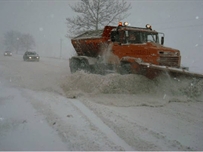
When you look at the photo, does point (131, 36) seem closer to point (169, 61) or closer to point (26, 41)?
point (169, 61)

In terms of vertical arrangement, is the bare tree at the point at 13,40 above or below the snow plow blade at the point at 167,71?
above

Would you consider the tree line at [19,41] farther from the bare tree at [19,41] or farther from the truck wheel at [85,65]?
the truck wheel at [85,65]

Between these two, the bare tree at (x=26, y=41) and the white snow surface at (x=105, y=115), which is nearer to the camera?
the white snow surface at (x=105, y=115)

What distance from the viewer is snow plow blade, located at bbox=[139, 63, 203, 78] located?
5932 mm

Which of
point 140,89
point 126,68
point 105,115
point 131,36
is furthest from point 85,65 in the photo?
point 105,115

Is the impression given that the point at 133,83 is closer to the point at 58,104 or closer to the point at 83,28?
the point at 58,104

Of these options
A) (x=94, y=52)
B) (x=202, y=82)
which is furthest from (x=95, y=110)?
(x=94, y=52)

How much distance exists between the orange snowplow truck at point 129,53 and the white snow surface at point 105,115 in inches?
21.9

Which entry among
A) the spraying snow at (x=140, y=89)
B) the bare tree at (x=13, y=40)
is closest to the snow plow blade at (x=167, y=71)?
the spraying snow at (x=140, y=89)

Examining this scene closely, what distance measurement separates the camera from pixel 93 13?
1745 cm

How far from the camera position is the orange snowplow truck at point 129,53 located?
6770 mm

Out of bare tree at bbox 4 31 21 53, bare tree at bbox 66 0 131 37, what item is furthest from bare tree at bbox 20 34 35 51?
bare tree at bbox 66 0 131 37

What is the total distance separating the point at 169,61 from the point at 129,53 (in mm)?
1523

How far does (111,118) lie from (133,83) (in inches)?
99.7
